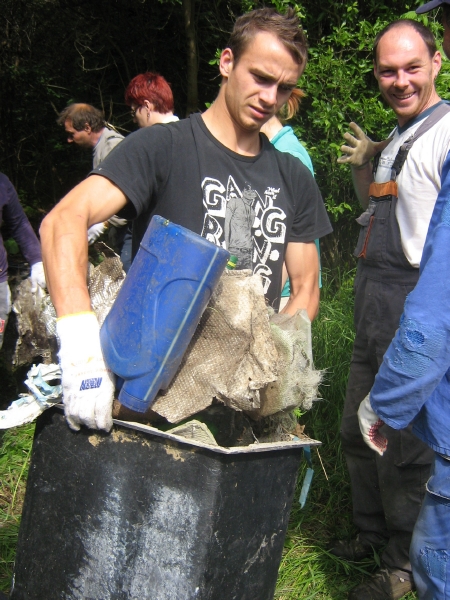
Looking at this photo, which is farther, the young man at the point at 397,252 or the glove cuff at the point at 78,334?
the young man at the point at 397,252

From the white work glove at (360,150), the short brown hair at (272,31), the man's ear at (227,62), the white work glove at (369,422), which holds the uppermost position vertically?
the short brown hair at (272,31)

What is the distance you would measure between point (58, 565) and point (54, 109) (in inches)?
287

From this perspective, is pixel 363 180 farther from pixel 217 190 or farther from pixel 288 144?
pixel 217 190

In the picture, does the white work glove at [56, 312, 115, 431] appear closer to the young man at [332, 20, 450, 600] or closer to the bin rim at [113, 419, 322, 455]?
the bin rim at [113, 419, 322, 455]

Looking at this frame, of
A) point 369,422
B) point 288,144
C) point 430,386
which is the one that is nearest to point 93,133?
point 288,144

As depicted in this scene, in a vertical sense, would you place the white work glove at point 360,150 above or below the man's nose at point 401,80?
below

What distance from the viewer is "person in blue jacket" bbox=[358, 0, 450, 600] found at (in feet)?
4.94

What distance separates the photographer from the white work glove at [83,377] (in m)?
1.39

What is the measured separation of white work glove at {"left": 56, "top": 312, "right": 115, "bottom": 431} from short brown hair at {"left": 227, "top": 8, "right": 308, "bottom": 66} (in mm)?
1018

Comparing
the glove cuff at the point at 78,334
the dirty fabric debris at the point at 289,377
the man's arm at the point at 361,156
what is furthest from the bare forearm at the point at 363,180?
the glove cuff at the point at 78,334

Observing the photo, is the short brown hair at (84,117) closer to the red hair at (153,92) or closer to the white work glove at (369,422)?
the red hair at (153,92)

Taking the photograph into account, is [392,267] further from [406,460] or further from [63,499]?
[63,499]

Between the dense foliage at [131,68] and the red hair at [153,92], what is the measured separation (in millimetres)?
1239

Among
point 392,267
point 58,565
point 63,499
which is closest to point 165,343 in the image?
point 63,499
